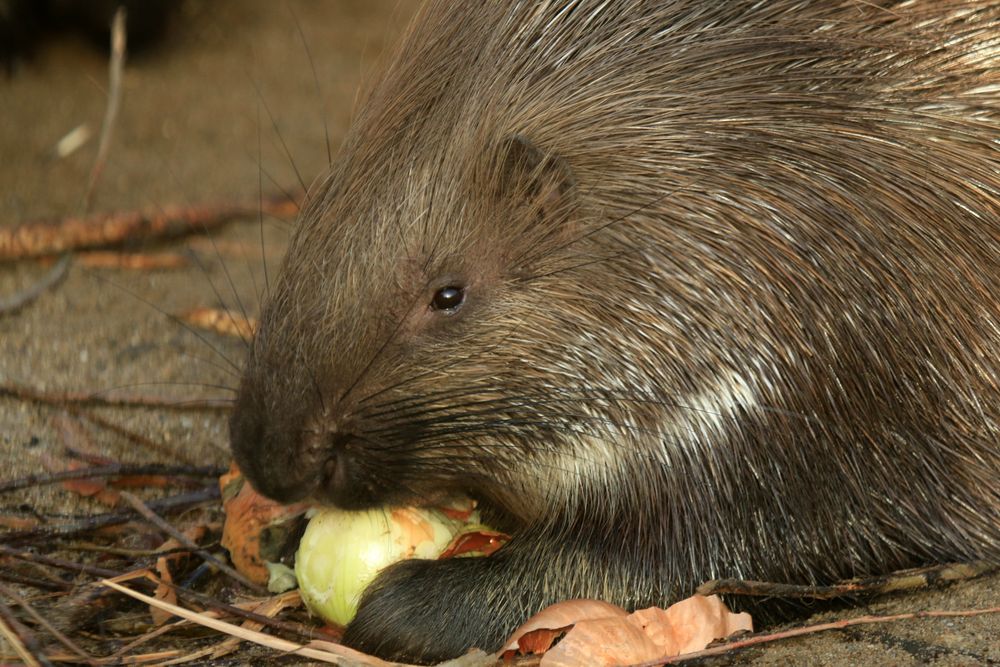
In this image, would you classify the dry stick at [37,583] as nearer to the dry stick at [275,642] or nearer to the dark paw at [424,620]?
the dry stick at [275,642]

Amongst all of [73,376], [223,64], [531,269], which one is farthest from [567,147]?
[223,64]

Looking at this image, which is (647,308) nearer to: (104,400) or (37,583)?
(37,583)

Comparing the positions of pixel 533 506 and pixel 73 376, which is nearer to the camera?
pixel 533 506

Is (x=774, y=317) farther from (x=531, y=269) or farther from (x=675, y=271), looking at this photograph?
(x=531, y=269)

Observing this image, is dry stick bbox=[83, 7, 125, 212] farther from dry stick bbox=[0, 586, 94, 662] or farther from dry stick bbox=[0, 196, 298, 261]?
dry stick bbox=[0, 586, 94, 662]

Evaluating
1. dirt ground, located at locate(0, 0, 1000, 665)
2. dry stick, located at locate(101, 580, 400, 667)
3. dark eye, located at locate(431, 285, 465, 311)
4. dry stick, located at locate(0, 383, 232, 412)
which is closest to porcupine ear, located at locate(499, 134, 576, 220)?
dark eye, located at locate(431, 285, 465, 311)

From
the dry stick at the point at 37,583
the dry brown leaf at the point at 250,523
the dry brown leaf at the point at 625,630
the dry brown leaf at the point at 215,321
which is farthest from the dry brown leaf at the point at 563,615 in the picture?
the dry brown leaf at the point at 215,321

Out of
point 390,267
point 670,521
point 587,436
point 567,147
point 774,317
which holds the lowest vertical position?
point 670,521
